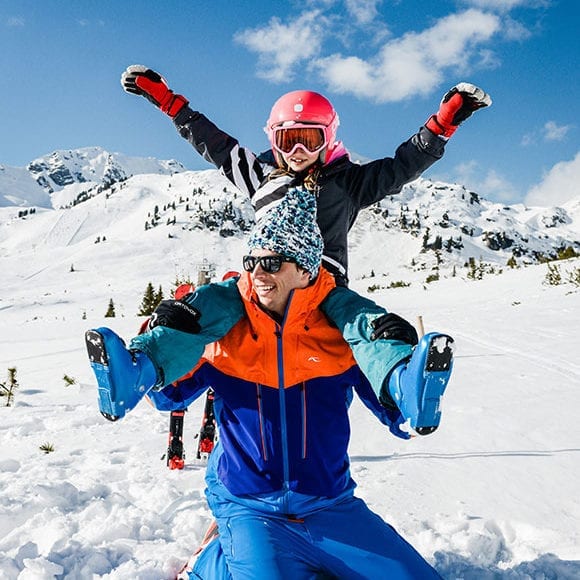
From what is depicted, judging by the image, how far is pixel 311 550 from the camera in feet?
6.93

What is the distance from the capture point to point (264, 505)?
2.20m

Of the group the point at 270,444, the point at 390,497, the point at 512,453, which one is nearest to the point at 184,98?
the point at 270,444

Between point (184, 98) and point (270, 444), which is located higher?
point (184, 98)

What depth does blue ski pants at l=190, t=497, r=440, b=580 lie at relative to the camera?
1.98m

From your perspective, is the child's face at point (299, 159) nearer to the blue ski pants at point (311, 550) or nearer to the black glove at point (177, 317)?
the black glove at point (177, 317)

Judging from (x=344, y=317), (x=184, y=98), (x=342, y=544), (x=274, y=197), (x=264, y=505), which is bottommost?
(x=342, y=544)

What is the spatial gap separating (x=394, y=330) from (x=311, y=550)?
3.26 ft

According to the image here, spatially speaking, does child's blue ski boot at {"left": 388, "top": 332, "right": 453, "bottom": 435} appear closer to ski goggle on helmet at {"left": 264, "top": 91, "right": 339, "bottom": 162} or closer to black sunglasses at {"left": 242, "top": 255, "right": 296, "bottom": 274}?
black sunglasses at {"left": 242, "top": 255, "right": 296, "bottom": 274}

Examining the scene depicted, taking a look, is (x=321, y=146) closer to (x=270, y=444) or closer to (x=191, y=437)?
(x=270, y=444)

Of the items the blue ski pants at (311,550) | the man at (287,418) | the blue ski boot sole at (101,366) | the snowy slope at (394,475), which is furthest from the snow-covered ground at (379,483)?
the blue ski boot sole at (101,366)

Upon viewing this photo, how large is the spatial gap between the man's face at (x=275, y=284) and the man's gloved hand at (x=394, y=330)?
465mm

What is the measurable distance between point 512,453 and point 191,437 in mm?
2531

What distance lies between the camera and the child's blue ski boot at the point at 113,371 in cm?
166

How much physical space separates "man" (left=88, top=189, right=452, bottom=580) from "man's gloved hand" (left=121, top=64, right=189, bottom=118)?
1852 mm
